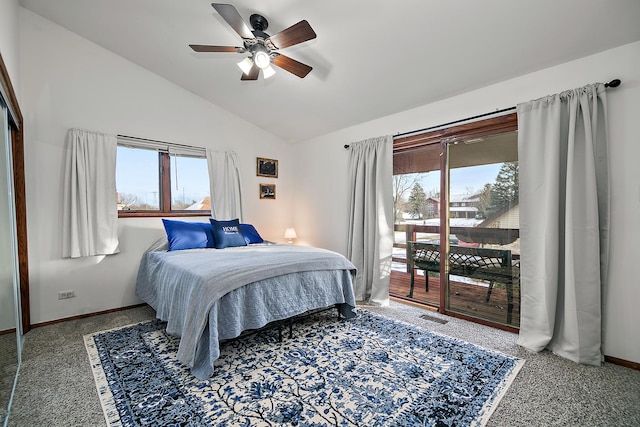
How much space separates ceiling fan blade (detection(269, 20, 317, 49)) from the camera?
2.04 m

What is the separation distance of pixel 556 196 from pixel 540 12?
4.53 ft

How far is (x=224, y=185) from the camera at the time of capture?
4.24 meters

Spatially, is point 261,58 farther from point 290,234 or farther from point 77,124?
point 290,234

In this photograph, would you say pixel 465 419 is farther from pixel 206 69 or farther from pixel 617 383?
pixel 206 69

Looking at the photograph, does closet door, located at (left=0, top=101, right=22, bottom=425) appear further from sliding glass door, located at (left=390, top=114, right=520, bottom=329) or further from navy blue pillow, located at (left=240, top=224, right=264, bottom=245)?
sliding glass door, located at (left=390, top=114, right=520, bottom=329)

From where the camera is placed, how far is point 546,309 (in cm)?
243

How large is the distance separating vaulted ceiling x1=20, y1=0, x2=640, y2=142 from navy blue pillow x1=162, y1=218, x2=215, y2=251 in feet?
6.03

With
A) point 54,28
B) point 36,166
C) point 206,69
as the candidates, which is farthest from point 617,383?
point 54,28

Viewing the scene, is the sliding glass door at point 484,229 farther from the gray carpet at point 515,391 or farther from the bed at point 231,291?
the bed at point 231,291

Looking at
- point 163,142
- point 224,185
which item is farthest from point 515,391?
point 163,142

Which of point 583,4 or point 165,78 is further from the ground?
point 165,78

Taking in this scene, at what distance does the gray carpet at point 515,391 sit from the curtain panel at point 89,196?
37.9 inches

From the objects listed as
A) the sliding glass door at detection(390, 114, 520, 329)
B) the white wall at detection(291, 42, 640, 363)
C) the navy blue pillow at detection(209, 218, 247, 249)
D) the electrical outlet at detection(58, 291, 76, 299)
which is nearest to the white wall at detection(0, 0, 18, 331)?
the electrical outlet at detection(58, 291, 76, 299)

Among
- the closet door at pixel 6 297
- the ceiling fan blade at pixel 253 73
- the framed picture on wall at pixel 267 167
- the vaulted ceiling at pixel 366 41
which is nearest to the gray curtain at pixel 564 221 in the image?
the vaulted ceiling at pixel 366 41
